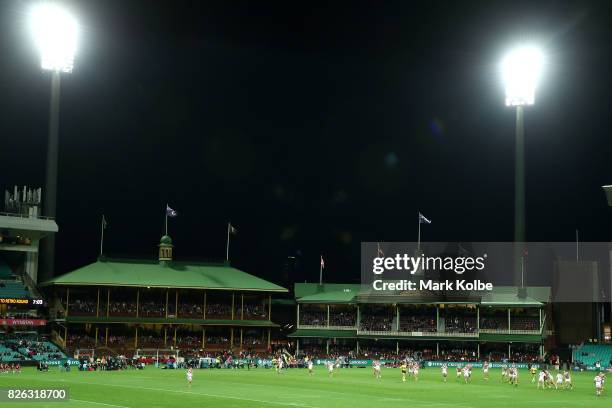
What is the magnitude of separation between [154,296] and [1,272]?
1893 centimetres

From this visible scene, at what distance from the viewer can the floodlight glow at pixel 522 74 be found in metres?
89.4

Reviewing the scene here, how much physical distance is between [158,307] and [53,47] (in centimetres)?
3564

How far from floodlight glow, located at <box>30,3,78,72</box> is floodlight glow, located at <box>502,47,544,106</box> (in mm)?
45724

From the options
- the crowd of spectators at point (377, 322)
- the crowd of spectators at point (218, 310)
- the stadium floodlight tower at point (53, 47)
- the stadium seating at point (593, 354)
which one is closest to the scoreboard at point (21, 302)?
the stadium floodlight tower at point (53, 47)

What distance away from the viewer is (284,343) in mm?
121938

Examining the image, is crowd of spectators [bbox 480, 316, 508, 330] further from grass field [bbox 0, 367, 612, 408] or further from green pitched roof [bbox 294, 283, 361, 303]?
grass field [bbox 0, 367, 612, 408]

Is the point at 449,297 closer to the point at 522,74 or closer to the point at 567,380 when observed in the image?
the point at 522,74

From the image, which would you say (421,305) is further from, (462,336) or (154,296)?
(154,296)

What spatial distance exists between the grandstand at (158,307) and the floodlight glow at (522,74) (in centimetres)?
4239

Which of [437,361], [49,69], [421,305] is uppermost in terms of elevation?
[49,69]

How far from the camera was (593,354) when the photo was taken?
354ft

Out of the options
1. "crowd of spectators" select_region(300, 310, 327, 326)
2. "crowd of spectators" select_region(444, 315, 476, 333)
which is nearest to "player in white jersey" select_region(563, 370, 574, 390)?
"crowd of spectators" select_region(444, 315, 476, 333)

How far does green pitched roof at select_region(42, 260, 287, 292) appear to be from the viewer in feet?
348

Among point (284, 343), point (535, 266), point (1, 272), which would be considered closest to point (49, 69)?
point (1, 272)
